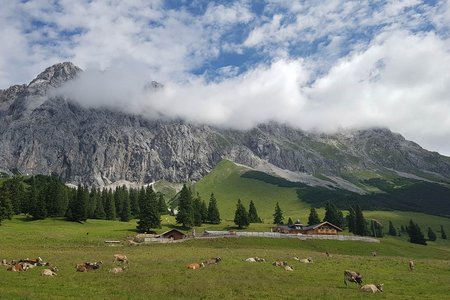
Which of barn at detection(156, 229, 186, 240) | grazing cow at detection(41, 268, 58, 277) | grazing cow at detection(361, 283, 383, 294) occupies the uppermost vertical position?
barn at detection(156, 229, 186, 240)

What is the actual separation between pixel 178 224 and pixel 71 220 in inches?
1341

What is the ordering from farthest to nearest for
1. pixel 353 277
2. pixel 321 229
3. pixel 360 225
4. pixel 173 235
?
pixel 360 225 < pixel 321 229 < pixel 173 235 < pixel 353 277

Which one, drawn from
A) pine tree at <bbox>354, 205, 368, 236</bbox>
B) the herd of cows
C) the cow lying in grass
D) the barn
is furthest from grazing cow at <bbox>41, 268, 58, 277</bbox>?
pine tree at <bbox>354, 205, 368, 236</bbox>

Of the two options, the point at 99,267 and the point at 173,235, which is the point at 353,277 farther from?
the point at 173,235

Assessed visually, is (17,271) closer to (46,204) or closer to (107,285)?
(107,285)

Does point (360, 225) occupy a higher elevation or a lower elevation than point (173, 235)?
higher

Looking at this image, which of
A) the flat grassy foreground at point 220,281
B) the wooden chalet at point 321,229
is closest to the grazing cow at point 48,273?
the flat grassy foreground at point 220,281

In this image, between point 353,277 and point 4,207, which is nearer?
point 353,277

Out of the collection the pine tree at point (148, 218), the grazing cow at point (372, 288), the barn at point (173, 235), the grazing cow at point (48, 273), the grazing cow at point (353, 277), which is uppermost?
the pine tree at point (148, 218)

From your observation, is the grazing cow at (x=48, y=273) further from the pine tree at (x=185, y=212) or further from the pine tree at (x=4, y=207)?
the pine tree at (x=185, y=212)

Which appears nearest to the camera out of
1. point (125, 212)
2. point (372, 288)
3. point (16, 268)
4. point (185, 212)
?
point (372, 288)

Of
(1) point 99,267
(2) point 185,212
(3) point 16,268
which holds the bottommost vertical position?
(1) point 99,267

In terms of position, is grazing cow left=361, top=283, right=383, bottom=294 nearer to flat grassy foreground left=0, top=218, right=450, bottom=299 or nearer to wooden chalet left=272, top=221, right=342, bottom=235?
flat grassy foreground left=0, top=218, right=450, bottom=299

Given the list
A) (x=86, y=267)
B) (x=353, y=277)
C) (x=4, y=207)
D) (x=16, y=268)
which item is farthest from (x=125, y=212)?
(x=353, y=277)
